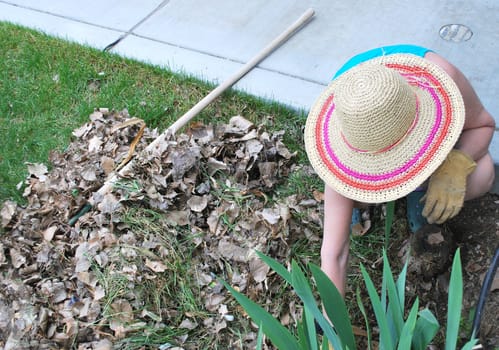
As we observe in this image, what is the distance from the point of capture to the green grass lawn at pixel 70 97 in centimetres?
289

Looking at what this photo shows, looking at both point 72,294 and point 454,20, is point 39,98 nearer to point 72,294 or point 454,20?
point 72,294

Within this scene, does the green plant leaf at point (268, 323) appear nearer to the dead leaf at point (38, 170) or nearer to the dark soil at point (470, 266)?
the dark soil at point (470, 266)

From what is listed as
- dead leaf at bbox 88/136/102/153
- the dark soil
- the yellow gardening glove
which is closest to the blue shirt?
the yellow gardening glove

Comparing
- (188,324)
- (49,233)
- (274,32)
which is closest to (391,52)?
(188,324)

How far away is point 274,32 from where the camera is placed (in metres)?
3.35

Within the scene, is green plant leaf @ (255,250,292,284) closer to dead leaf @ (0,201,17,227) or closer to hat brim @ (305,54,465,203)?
hat brim @ (305,54,465,203)

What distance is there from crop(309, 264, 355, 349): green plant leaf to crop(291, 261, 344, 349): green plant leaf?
0.06 feet

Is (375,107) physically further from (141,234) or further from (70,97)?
(70,97)

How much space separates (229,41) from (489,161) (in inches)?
68.2

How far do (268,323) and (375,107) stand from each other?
2.06 feet

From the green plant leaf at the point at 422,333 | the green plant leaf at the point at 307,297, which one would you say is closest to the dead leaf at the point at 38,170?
the green plant leaf at the point at 307,297

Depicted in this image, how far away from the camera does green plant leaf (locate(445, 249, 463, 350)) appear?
1337 millimetres

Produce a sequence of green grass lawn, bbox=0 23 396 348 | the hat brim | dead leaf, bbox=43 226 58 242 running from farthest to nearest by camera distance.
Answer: green grass lawn, bbox=0 23 396 348 < dead leaf, bbox=43 226 58 242 < the hat brim

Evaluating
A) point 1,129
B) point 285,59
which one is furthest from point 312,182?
point 1,129
